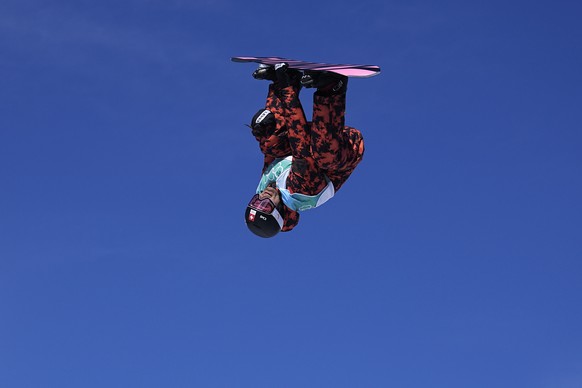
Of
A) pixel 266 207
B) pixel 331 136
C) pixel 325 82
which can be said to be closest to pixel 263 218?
pixel 266 207

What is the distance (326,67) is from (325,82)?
0.22 m

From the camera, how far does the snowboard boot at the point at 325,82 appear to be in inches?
500

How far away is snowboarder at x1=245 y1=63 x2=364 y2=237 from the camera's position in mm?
13266

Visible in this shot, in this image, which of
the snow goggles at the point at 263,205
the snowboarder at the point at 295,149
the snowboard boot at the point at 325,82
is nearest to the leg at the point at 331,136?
the snowboarder at the point at 295,149

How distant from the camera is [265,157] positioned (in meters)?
15.2

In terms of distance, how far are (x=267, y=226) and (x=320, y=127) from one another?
2015 millimetres

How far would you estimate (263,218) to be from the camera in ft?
47.4

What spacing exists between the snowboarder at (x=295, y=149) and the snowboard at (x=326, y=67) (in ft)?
0.45

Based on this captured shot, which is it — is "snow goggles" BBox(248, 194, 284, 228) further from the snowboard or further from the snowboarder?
the snowboard

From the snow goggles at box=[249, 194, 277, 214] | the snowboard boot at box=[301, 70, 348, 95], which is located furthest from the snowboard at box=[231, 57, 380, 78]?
the snow goggles at box=[249, 194, 277, 214]

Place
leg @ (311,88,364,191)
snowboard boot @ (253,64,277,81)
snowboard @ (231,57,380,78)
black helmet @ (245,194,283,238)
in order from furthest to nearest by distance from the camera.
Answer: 1. black helmet @ (245,194,283,238)
2. snowboard boot @ (253,64,277,81)
3. leg @ (311,88,364,191)
4. snowboard @ (231,57,380,78)

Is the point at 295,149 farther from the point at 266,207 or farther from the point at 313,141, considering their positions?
the point at 266,207

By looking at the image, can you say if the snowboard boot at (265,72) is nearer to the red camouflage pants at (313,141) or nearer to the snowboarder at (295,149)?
the snowboarder at (295,149)

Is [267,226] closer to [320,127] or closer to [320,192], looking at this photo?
[320,192]
